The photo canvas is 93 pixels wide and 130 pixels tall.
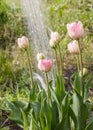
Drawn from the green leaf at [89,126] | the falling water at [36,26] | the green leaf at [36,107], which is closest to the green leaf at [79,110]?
the green leaf at [89,126]

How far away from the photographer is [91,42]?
439 cm

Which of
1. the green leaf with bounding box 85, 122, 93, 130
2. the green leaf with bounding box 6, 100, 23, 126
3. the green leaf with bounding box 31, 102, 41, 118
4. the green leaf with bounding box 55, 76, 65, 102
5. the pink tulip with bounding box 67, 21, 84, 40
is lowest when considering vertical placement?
the green leaf with bounding box 85, 122, 93, 130

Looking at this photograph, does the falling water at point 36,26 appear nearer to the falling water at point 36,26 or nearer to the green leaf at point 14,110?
the falling water at point 36,26

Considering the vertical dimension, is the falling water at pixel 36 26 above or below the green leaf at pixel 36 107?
above

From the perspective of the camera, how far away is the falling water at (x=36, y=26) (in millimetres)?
4578

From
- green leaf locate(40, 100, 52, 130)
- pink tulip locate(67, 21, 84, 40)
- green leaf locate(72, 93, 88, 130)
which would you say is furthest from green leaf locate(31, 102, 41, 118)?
pink tulip locate(67, 21, 84, 40)

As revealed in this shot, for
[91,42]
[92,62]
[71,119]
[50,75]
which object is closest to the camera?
[71,119]

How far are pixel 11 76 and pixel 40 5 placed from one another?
2.17 meters

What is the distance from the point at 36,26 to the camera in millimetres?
5164

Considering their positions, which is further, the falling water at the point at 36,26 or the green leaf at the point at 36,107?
the falling water at the point at 36,26

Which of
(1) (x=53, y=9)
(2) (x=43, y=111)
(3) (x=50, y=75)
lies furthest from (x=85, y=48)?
(2) (x=43, y=111)

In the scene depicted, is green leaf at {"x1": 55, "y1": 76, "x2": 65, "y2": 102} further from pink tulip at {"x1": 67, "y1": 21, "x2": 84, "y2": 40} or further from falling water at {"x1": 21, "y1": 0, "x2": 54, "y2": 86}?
falling water at {"x1": 21, "y1": 0, "x2": 54, "y2": 86}

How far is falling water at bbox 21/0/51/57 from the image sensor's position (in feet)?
15.0

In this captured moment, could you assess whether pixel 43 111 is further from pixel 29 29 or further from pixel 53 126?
pixel 29 29
